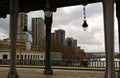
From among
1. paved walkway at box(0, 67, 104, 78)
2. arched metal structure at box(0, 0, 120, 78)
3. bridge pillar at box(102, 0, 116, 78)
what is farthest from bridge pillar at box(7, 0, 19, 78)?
bridge pillar at box(102, 0, 116, 78)

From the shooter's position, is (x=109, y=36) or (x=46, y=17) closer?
(x=109, y=36)

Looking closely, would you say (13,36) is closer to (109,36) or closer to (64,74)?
(109,36)

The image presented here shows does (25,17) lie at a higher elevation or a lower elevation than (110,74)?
higher

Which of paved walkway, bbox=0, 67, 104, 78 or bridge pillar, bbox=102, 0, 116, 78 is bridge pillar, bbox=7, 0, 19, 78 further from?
bridge pillar, bbox=102, 0, 116, 78

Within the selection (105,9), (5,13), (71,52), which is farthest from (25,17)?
(71,52)

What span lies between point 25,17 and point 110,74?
13.9m

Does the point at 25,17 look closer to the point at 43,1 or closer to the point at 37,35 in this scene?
the point at 43,1

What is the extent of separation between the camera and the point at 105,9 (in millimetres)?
15430

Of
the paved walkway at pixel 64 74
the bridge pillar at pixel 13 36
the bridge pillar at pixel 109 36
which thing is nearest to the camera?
the bridge pillar at pixel 109 36

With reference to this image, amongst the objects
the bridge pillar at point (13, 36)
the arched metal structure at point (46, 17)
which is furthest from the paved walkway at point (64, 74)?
the bridge pillar at point (13, 36)

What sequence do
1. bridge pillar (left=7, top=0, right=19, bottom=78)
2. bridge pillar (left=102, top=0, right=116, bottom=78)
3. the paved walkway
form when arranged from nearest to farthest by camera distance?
1. bridge pillar (left=102, top=0, right=116, bottom=78)
2. bridge pillar (left=7, top=0, right=19, bottom=78)
3. the paved walkway

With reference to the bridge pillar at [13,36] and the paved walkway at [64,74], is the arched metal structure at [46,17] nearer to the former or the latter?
the bridge pillar at [13,36]

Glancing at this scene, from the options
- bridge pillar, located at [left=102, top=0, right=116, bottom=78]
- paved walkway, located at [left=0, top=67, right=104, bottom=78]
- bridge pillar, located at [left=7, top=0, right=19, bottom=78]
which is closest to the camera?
bridge pillar, located at [left=102, top=0, right=116, bottom=78]

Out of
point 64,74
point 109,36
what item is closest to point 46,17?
point 64,74
